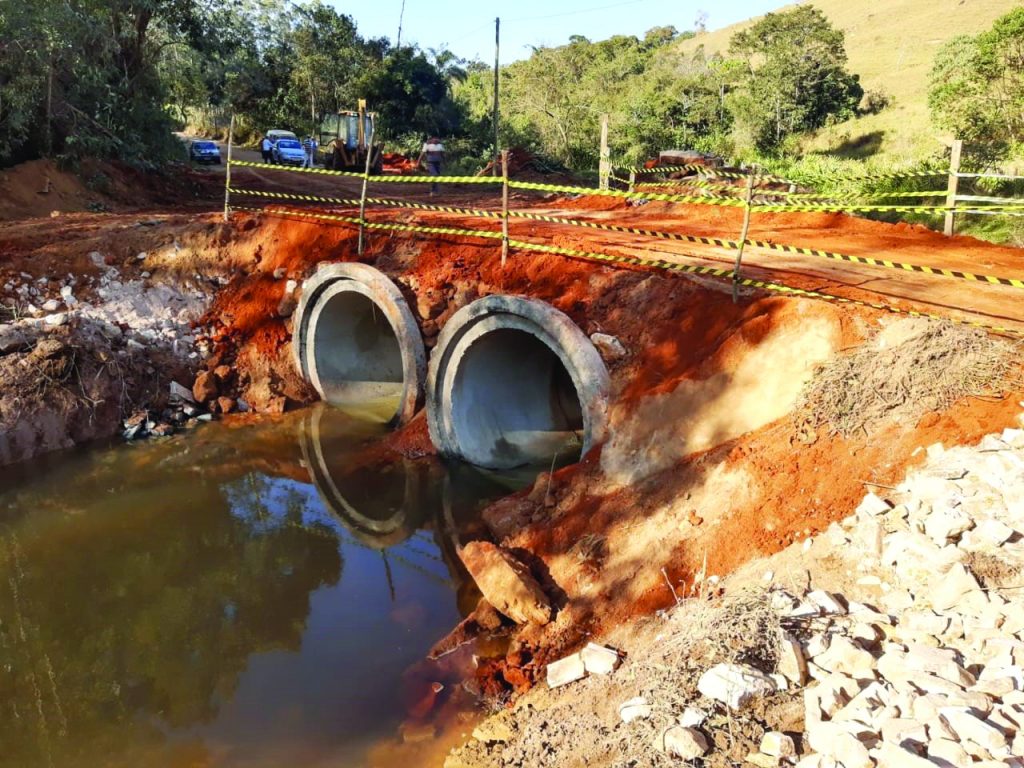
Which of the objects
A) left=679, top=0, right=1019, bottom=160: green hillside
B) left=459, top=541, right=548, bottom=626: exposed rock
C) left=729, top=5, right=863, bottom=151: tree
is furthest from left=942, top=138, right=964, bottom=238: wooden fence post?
left=729, top=5, right=863, bottom=151: tree

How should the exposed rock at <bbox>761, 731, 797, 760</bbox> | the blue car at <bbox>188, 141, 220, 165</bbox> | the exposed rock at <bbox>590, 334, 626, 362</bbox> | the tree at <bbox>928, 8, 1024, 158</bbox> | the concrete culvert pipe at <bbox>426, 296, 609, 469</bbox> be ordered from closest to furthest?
the exposed rock at <bbox>761, 731, 797, 760</bbox> → the exposed rock at <bbox>590, 334, 626, 362</bbox> → the concrete culvert pipe at <bbox>426, 296, 609, 469</bbox> → the tree at <bbox>928, 8, 1024, 158</bbox> → the blue car at <bbox>188, 141, 220, 165</bbox>

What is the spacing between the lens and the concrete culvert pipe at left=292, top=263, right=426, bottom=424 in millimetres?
11742

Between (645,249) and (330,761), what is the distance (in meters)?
7.70

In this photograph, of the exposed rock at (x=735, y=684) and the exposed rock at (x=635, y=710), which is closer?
the exposed rock at (x=735, y=684)

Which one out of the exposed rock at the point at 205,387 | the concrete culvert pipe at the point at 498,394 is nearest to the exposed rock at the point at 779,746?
the concrete culvert pipe at the point at 498,394

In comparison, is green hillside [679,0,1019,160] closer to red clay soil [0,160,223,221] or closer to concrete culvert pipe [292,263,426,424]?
concrete culvert pipe [292,263,426,424]

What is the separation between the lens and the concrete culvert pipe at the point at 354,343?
11.7 m

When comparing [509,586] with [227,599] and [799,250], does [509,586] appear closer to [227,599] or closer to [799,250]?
[227,599]

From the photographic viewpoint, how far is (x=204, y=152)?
103 feet

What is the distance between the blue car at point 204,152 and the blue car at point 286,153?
2.80 m

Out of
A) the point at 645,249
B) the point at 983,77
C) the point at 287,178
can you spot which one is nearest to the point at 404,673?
the point at 645,249

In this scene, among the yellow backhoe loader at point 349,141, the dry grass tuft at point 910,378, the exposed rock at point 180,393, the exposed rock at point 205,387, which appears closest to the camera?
the dry grass tuft at point 910,378

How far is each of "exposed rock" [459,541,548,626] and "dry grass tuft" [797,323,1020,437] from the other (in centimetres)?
291

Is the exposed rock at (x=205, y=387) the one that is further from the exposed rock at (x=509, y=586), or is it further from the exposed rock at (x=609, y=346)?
the exposed rock at (x=609, y=346)
